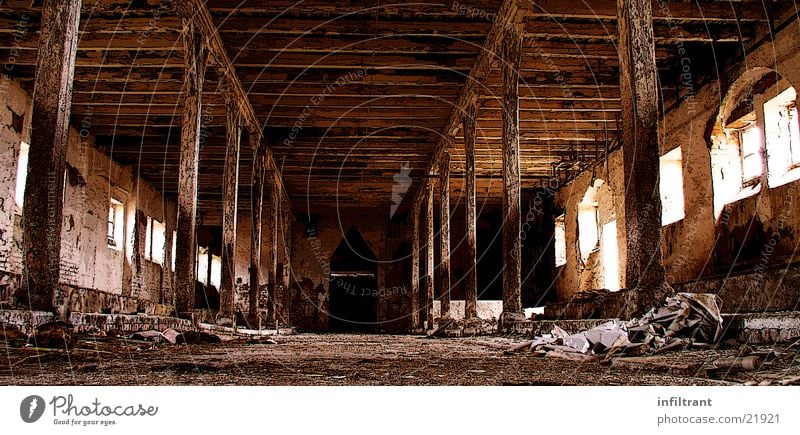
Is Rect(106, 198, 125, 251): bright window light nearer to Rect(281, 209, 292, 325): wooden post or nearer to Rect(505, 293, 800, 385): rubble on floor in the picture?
Rect(281, 209, 292, 325): wooden post

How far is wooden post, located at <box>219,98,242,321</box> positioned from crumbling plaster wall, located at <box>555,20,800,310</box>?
8.95m

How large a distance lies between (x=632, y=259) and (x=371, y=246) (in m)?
23.0

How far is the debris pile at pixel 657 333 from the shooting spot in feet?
19.7

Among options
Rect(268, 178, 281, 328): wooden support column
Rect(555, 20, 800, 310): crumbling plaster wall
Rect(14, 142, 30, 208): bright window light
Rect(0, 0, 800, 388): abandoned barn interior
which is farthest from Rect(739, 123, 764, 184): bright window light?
Rect(14, 142, 30, 208): bright window light

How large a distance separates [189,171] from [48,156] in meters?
5.45

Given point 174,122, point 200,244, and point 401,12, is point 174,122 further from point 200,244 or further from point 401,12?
point 200,244

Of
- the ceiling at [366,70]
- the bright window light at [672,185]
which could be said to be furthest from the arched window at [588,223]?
the bright window light at [672,185]

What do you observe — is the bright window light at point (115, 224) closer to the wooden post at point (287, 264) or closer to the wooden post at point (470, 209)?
the wooden post at point (287, 264)

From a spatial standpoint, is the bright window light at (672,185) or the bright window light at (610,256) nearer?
the bright window light at (672,185)

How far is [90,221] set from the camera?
1875 centimetres

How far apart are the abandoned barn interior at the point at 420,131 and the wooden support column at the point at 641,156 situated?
0.07 ft

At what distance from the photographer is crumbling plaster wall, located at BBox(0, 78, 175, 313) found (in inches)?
539

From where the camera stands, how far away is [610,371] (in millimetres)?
4859
